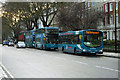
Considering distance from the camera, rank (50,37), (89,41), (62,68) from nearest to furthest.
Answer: (62,68), (89,41), (50,37)

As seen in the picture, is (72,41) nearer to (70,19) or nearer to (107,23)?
(70,19)

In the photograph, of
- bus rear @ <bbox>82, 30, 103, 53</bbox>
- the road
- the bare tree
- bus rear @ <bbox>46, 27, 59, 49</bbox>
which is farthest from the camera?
the bare tree

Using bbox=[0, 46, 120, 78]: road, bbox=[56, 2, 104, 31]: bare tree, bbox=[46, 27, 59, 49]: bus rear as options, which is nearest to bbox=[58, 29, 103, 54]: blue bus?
bbox=[0, 46, 120, 78]: road

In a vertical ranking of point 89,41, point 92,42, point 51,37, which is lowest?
point 92,42

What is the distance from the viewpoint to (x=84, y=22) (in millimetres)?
39156

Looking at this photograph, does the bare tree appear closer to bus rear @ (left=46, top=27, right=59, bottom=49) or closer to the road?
bus rear @ (left=46, top=27, right=59, bottom=49)

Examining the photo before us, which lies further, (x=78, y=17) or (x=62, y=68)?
(x=78, y=17)

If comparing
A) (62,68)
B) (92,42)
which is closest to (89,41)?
(92,42)

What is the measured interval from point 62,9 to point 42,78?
108 ft

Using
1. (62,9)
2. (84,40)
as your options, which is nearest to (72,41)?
(84,40)

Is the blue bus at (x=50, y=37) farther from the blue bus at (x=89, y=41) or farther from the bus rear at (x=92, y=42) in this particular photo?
the bus rear at (x=92, y=42)

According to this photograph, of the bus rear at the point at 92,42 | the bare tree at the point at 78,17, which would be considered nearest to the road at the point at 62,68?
the bus rear at the point at 92,42

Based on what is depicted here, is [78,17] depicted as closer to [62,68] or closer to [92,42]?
[92,42]

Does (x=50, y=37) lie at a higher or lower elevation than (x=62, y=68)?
higher
